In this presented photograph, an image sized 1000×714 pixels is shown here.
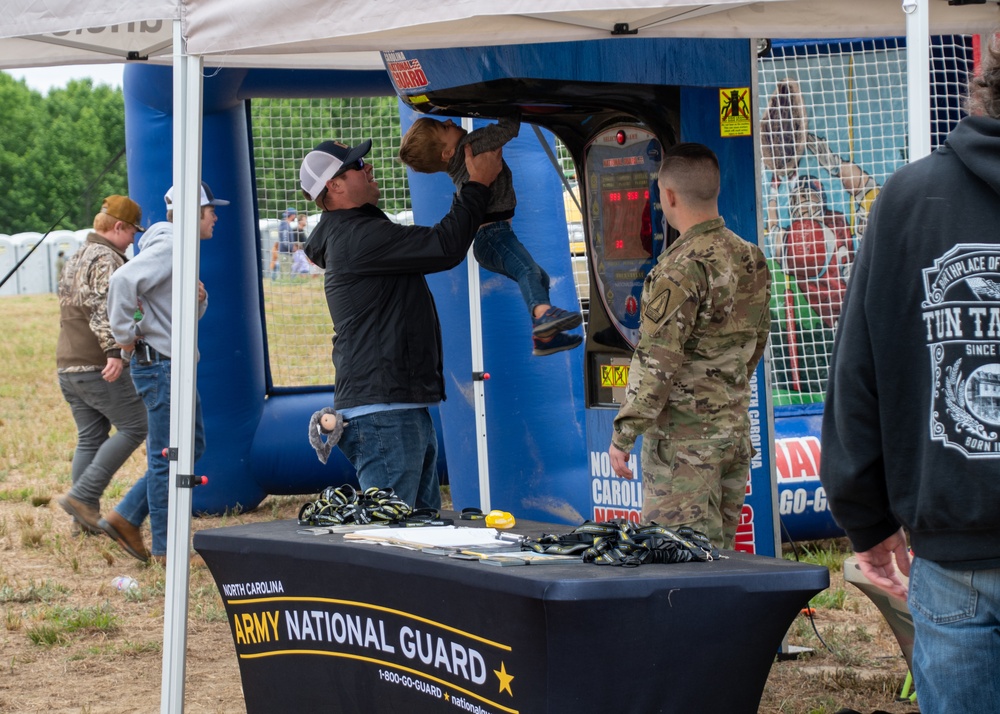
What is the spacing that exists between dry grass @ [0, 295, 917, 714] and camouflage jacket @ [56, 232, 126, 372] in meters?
1.12

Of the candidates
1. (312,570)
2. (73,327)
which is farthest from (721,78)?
(73,327)

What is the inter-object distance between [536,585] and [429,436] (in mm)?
1803

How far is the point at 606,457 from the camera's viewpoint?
15.5 feet

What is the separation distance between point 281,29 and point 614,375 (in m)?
2.03

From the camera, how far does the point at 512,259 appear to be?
15.2ft

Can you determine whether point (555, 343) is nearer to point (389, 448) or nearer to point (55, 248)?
point (389, 448)

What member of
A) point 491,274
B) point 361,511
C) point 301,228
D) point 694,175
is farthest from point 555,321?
point 301,228

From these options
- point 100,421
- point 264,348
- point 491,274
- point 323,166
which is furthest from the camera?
point 264,348

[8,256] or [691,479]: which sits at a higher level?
[8,256]

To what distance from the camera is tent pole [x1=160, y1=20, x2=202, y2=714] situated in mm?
3551

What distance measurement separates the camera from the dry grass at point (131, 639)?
4.30 metres

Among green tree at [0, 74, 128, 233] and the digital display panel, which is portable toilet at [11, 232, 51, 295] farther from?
the digital display panel

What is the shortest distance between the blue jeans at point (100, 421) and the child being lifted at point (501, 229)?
2.82m

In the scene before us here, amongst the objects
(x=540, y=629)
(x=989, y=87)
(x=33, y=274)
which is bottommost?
(x=540, y=629)
